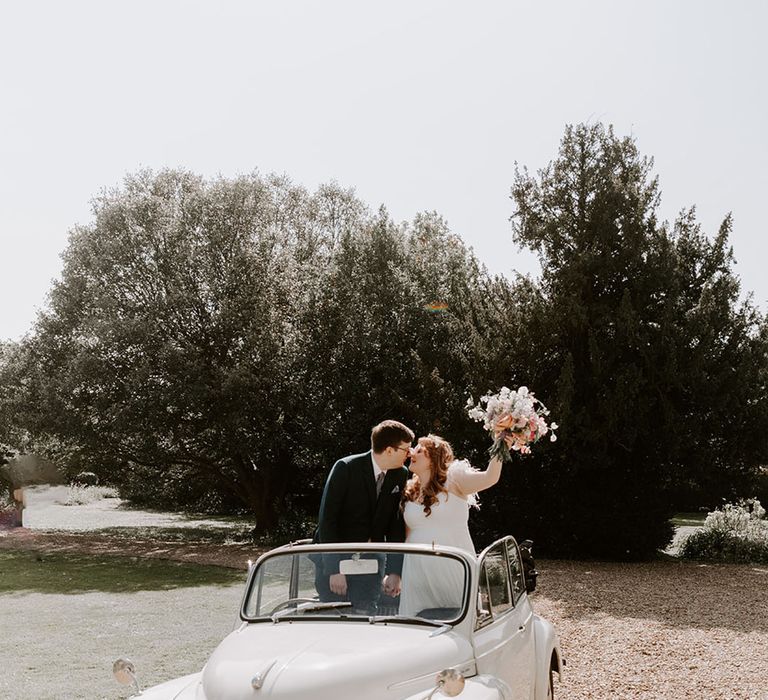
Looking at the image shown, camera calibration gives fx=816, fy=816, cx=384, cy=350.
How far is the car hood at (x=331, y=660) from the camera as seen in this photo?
3.72 metres

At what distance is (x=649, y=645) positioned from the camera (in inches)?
363

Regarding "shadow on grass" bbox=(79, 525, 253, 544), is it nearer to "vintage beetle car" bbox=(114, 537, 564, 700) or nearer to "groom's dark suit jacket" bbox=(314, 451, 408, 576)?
"groom's dark suit jacket" bbox=(314, 451, 408, 576)

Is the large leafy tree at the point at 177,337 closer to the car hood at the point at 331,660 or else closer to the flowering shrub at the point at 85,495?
the car hood at the point at 331,660

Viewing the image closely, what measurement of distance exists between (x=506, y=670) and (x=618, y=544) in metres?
13.3

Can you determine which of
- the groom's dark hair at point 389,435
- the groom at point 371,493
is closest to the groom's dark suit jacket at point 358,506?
the groom at point 371,493

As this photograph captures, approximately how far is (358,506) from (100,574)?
1181 centimetres

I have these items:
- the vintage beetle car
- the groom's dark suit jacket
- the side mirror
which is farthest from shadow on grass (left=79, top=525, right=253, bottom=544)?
the vintage beetle car

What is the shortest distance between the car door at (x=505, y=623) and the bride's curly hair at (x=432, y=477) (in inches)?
23.4

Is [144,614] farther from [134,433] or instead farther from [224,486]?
[224,486]

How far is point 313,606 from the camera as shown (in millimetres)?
4480

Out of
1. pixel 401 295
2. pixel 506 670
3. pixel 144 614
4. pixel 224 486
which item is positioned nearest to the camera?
pixel 506 670

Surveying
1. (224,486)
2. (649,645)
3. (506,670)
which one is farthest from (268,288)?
(506,670)

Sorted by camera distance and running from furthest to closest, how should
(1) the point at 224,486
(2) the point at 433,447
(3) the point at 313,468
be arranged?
(1) the point at 224,486 → (3) the point at 313,468 → (2) the point at 433,447

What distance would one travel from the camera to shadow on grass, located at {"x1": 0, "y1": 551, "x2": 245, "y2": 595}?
14.2m
